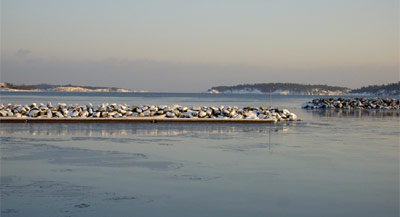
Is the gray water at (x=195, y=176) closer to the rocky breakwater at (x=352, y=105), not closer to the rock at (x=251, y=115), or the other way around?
the rock at (x=251, y=115)

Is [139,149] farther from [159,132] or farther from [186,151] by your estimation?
[159,132]

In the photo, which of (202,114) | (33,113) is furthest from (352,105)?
(33,113)

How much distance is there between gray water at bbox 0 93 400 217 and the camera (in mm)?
5918

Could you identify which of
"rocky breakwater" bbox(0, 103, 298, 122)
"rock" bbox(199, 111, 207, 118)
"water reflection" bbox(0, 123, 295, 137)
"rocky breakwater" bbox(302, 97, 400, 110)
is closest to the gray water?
"water reflection" bbox(0, 123, 295, 137)

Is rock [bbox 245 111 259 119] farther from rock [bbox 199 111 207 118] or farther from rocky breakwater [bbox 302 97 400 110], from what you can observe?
rocky breakwater [bbox 302 97 400 110]

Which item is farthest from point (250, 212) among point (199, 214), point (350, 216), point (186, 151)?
point (186, 151)

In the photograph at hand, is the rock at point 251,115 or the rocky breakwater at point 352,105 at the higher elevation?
the rocky breakwater at point 352,105

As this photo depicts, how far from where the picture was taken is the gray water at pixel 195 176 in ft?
19.4

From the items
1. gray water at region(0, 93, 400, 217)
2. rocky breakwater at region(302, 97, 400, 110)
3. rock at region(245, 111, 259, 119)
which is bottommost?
gray water at region(0, 93, 400, 217)

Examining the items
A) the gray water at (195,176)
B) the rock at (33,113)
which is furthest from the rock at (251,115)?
the rock at (33,113)

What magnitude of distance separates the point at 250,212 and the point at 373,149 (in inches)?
256

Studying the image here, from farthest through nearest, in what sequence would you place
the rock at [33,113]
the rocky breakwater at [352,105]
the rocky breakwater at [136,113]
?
the rocky breakwater at [352,105], the rocky breakwater at [136,113], the rock at [33,113]

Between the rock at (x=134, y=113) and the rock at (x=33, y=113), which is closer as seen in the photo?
the rock at (x=33, y=113)

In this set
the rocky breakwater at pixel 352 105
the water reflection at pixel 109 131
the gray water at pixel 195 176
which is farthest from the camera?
the rocky breakwater at pixel 352 105
